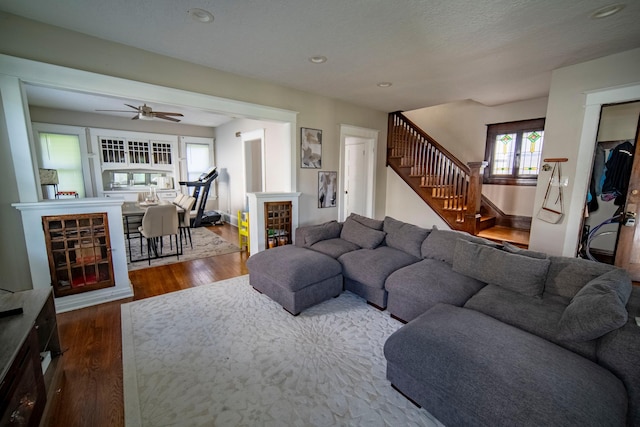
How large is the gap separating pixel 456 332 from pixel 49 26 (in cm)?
417

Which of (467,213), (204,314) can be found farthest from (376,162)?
(204,314)

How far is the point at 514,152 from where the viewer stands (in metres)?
5.24

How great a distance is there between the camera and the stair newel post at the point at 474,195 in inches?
163

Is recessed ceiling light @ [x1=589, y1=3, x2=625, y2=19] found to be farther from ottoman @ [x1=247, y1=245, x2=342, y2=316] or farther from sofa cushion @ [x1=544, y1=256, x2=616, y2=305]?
ottoman @ [x1=247, y1=245, x2=342, y2=316]

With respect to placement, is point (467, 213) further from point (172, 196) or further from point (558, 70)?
point (172, 196)

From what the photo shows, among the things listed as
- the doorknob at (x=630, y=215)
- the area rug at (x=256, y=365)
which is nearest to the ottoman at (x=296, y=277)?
the area rug at (x=256, y=365)

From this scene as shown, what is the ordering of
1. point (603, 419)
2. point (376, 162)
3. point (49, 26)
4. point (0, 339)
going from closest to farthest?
1. point (603, 419)
2. point (0, 339)
3. point (49, 26)
4. point (376, 162)

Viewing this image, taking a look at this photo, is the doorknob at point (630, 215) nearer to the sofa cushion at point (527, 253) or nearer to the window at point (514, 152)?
the sofa cushion at point (527, 253)

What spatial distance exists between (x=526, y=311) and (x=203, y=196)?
Result: 5.51 metres

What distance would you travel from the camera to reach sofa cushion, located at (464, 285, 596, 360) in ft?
5.19

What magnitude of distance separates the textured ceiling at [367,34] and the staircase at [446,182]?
148 centimetres

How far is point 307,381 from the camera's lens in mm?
1826

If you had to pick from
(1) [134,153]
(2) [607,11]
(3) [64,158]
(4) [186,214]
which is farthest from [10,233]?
(2) [607,11]

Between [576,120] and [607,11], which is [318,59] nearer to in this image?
[607,11]
